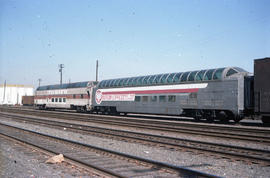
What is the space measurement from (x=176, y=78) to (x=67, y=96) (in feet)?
61.4

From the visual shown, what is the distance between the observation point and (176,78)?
73.2 ft

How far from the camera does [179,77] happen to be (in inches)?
870

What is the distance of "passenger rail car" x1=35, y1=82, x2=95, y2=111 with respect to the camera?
32500 mm

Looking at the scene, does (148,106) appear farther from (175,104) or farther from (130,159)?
(130,159)

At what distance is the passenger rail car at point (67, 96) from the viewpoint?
107 feet

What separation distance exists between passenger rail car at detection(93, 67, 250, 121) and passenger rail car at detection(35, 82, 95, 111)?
16.7 feet

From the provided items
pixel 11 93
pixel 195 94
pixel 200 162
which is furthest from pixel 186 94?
pixel 11 93

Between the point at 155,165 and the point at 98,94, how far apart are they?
2330 centimetres

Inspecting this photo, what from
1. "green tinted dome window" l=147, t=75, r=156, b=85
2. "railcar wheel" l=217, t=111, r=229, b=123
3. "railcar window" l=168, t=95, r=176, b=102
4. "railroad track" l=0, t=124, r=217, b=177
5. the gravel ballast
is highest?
"green tinted dome window" l=147, t=75, r=156, b=85

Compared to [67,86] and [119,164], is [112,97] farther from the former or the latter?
[119,164]

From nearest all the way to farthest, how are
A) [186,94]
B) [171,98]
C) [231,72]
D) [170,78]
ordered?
[231,72], [186,94], [171,98], [170,78]

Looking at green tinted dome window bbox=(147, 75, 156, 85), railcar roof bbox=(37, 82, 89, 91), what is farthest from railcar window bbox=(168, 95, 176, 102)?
railcar roof bbox=(37, 82, 89, 91)

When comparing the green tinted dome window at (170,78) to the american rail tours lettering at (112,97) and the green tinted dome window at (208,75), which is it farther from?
the american rail tours lettering at (112,97)

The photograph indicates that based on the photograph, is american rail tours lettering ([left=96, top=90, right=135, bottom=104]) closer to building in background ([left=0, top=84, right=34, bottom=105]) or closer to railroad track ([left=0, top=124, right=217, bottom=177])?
railroad track ([left=0, top=124, right=217, bottom=177])
